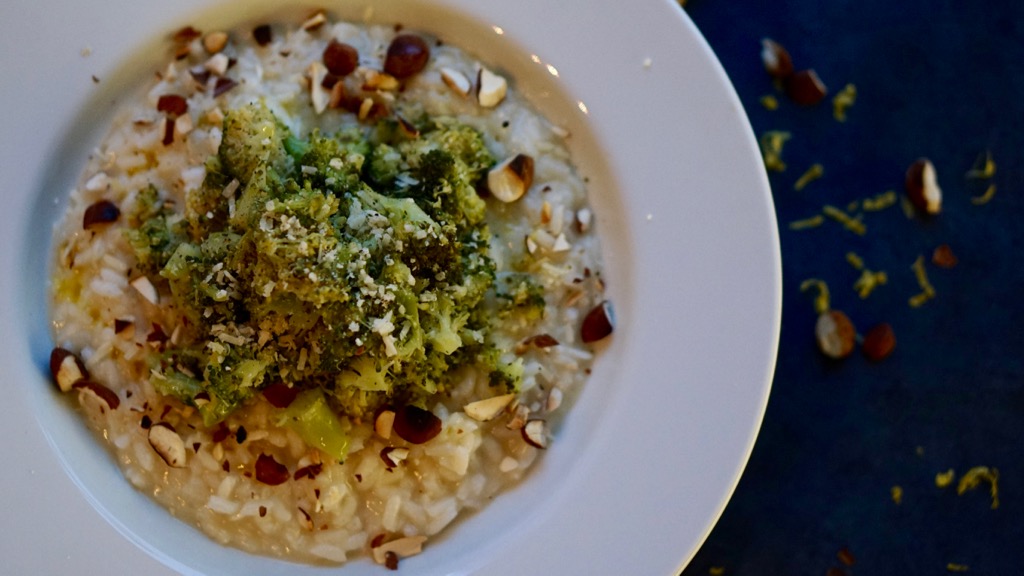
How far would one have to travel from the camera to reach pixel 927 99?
2.96 m

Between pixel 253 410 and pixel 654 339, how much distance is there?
113cm

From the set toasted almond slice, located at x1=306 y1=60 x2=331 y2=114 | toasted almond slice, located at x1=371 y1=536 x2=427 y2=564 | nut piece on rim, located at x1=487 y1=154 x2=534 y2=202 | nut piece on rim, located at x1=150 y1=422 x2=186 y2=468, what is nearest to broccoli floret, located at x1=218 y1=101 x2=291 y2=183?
toasted almond slice, located at x1=306 y1=60 x2=331 y2=114

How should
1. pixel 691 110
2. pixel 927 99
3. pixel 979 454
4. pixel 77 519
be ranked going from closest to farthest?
pixel 77 519 < pixel 691 110 < pixel 979 454 < pixel 927 99

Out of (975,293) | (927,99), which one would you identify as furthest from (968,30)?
(975,293)

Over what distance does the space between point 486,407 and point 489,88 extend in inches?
37.2

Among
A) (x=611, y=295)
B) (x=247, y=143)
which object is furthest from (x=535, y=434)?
(x=247, y=143)

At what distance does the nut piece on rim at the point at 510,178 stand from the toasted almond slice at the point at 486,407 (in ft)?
1.90

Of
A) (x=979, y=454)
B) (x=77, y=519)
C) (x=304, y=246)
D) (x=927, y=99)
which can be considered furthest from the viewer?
(x=927, y=99)

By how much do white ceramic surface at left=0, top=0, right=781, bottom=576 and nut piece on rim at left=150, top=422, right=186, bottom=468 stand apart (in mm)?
150

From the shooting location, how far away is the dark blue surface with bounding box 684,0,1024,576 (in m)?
2.72

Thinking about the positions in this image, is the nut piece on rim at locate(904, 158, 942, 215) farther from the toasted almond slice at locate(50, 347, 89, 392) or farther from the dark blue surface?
the toasted almond slice at locate(50, 347, 89, 392)

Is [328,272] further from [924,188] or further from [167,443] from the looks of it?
[924,188]

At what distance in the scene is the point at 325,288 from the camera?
2000mm

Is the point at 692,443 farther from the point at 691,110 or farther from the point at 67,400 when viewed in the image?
the point at 67,400
